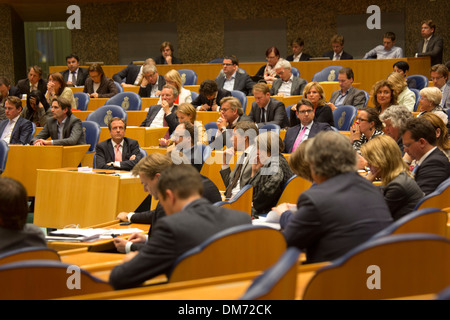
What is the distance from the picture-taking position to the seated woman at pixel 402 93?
7012 millimetres

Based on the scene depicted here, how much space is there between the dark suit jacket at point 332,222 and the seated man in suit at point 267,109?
16.4ft

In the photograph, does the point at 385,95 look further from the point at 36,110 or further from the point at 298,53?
the point at 298,53

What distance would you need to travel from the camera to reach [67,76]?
10750mm

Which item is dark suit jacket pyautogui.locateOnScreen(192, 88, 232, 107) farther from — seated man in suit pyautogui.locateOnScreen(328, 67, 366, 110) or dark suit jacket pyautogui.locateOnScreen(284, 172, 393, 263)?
dark suit jacket pyautogui.locateOnScreen(284, 172, 393, 263)

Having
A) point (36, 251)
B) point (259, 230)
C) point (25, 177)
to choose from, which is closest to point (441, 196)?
point (259, 230)

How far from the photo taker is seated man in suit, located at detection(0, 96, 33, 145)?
24.8ft

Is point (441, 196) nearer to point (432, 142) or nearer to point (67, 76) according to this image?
point (432, 142)

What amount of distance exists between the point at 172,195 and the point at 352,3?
11.0 m

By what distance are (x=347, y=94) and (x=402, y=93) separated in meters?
0.86

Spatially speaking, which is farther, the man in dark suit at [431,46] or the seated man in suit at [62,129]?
the man in dark suit at [431,46]

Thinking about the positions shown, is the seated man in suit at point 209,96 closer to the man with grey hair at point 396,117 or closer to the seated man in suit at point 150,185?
the man with grey hair at point 396,117

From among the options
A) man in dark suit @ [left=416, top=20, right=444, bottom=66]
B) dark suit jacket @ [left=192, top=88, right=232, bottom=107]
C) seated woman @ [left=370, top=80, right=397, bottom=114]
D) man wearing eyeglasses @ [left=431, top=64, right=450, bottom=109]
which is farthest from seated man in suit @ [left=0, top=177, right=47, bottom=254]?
man in dark suit @ [left=416, top=20, right=444, bottom=66]

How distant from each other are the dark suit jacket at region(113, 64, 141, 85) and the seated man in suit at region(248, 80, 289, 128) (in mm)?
3671

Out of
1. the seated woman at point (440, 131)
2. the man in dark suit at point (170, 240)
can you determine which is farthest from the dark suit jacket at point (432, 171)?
the man in dark suit at point (170, 240)
